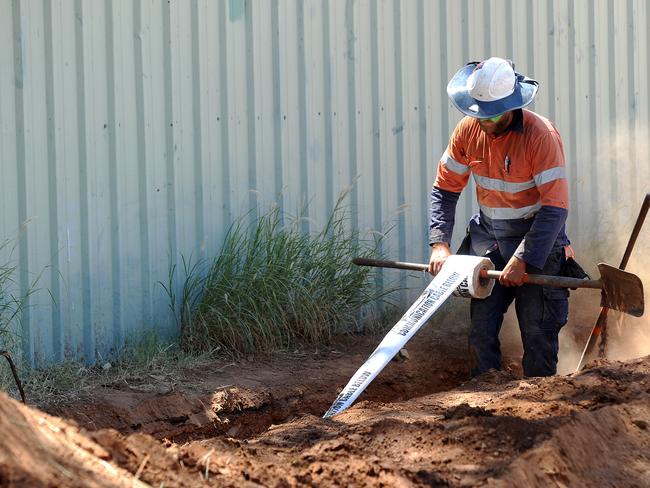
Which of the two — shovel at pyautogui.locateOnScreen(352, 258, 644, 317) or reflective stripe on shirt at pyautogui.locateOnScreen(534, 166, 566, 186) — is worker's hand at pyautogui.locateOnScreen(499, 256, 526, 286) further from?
reflective stripe on shirt at pyautogui.locateOnScreen(534, 166, 566, 186)

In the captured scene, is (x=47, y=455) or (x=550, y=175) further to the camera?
(x=550, y=175)

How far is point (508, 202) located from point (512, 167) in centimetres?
26

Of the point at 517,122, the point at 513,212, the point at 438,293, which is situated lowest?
the point at 438,293

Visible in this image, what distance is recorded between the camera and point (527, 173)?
6.66m

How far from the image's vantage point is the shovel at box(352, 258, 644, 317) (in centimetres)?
629

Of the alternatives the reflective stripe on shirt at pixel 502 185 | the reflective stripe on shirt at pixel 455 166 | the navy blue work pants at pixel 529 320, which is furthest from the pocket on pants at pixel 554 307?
the reflective stripe on shirt at pixel 455 166

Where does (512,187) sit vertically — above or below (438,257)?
above

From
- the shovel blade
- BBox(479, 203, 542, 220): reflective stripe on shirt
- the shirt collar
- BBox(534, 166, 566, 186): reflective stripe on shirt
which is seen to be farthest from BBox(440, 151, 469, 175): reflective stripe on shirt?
the shovel blade

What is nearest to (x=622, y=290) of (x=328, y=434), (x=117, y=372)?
(x=328, y=434)

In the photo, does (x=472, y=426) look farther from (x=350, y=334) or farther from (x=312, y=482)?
(x=350, y=334)

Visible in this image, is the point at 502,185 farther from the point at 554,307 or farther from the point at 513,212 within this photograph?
the point at 554,307

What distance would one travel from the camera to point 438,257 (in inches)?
270

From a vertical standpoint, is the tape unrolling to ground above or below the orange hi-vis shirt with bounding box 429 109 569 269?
below

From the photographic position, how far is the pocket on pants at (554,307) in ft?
22.2
